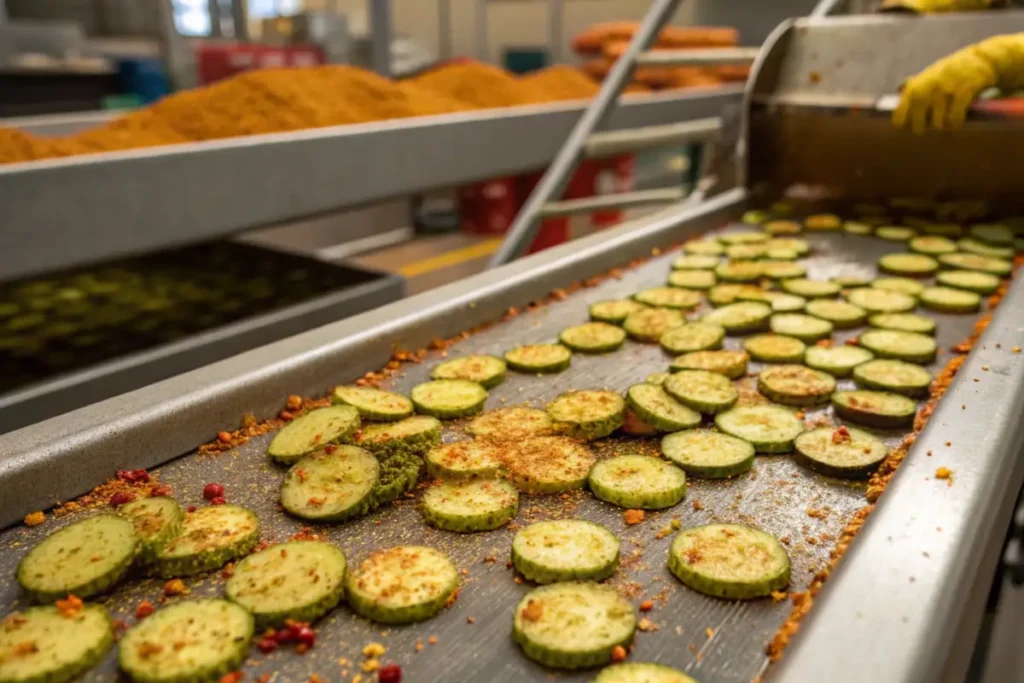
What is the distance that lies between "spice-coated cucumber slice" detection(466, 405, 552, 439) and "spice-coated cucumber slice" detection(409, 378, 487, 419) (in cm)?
4

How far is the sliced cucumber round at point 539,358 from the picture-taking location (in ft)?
7.20

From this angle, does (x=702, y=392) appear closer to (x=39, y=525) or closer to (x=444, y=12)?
(x=39, y=525)

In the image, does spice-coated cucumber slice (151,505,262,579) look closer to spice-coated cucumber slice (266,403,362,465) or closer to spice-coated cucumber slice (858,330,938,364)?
spice-coated cucumber slice (266,403,362,465)

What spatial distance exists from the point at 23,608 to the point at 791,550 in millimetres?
1298

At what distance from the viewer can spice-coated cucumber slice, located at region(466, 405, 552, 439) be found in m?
1.85

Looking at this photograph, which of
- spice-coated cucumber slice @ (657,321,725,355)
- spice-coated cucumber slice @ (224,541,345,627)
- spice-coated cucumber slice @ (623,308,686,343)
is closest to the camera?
spice-coated cucumber slice @ (224,541,345,627)

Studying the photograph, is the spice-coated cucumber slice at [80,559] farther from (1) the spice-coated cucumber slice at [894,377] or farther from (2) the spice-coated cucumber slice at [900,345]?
(2) the spice-coated cucumber slice at [900,345]

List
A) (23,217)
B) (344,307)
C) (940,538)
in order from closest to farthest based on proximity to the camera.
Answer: (940,538) → (23,217) → (344,307)

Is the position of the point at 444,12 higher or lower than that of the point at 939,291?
higher

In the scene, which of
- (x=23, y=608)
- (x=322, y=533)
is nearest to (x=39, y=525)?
(x=23, y=608)

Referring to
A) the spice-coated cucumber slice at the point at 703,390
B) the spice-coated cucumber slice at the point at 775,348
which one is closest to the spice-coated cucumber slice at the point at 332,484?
the spice-coated cucumber slice at the point at 703,390

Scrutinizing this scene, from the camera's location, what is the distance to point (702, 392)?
1.98 metres

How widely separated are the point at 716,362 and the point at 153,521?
1.44 m

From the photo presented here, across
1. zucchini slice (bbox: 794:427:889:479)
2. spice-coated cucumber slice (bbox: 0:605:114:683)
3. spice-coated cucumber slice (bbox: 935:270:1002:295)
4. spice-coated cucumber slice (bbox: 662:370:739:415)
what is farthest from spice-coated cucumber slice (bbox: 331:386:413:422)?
spice-coated cucumber slice (bbox: 935:270:1002:295)
